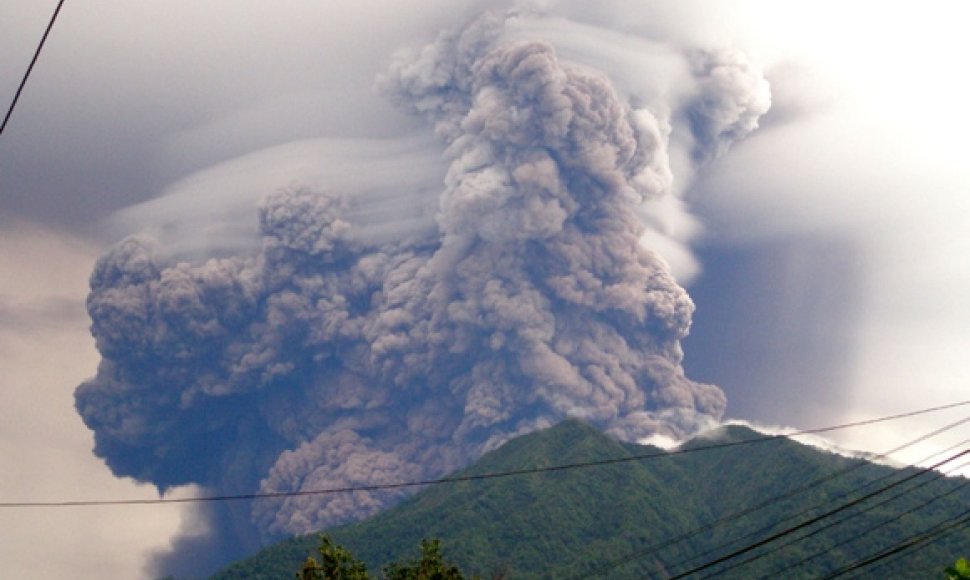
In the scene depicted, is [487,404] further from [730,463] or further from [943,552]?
[943,552]

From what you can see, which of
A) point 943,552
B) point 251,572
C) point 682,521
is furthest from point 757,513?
point 251,572

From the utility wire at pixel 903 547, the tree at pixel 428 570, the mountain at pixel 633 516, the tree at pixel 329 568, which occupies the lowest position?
the mountain at pixel 633 516

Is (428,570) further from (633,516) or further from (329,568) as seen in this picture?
(633,516)

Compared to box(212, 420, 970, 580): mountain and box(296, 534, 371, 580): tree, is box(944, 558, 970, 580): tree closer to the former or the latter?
box(296, 534, 371, 580): tree

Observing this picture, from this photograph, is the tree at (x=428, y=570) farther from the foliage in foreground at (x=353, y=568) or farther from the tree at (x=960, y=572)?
the tree at (x=960, y=572)

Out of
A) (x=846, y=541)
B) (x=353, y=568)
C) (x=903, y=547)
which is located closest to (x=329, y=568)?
(x=353, y=568)

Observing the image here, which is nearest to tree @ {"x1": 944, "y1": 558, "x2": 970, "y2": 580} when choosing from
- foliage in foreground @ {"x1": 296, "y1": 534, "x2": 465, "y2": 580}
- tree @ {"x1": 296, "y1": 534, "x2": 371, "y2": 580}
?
foliage in foreground @ {"x1": 296, "y1": 534, "x2": 465, "y2": 580}

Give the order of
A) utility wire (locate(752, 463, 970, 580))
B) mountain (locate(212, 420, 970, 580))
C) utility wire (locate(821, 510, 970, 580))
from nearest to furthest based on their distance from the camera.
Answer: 1. utility wire (locate(821, 510, 970, 580))
2. utility wire (locate(752, 463, 970, 580))
3. mountain (locate(212, 420, 970, 580))

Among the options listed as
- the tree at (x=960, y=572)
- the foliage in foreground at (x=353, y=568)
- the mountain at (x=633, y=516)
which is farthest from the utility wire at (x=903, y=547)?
the mountain at (x=633, y=516)
